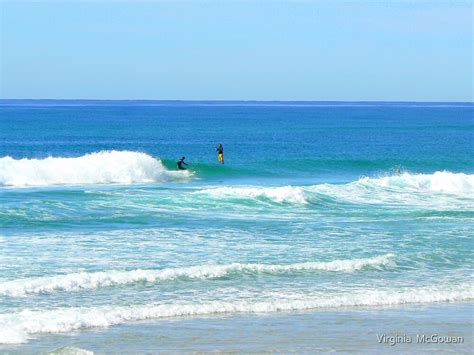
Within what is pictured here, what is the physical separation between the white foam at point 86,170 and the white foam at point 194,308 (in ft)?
65.5

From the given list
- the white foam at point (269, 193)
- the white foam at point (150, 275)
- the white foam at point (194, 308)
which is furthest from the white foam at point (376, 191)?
the white foam at point (194, 308)

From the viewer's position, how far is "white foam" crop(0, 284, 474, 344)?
487 inches

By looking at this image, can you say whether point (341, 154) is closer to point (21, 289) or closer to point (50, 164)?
point (50, 164)

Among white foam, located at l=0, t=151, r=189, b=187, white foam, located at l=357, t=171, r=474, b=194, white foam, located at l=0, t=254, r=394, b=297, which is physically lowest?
white foam, located at l=357, t=171, r=474, b=194

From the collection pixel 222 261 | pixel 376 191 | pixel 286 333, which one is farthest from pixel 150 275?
pixel 376 191

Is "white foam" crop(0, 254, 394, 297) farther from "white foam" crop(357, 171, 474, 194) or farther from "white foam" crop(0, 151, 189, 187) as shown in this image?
"white foam" crop(0, 151, 189, 187)

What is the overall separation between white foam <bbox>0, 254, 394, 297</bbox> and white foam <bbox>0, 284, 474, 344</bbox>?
54.5 inches

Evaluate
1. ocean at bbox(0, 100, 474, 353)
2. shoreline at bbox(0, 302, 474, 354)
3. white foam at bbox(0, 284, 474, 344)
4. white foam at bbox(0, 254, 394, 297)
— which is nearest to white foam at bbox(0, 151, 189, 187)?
ocean at bbox(0, 100, 474, 353)

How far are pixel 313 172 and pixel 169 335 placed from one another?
30658 millimetres

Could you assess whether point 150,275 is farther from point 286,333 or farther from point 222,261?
point 286,333

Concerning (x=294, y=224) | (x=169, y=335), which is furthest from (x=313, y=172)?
(x=169, y=335)

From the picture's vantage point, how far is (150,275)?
15.6 m

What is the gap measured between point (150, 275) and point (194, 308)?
7.24 ft

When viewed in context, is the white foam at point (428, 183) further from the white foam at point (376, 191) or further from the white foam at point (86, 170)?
the white foam at point (86, 170)
